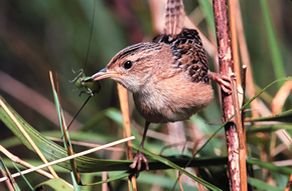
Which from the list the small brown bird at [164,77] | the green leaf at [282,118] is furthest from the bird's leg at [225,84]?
the small brown bird at [164,77]

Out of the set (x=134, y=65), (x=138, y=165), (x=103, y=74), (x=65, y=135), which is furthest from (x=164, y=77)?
(x=65, y=135)

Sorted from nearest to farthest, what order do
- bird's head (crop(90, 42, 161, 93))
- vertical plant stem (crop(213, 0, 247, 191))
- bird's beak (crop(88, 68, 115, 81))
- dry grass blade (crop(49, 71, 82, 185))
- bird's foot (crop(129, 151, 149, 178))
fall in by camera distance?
dry grass blade (crop(49, 71, 82, 185))
vertical plant stem (crop(213, 0, 247, 191))
bird's foot (crop(129, 151, 149, 178))
bird's beak (crop(88, 68, 115, 81))
bird's head (crop(90, 42, 161, 93))

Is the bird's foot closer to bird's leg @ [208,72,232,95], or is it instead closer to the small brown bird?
the small brown bird

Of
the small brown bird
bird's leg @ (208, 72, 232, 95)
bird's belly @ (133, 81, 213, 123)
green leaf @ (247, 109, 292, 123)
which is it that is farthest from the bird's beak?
green leaf @ (247, 109, 292, 123)

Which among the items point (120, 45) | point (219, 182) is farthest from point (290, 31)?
point (219, 182)

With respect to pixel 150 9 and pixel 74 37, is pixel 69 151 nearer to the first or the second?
pixel 150 9

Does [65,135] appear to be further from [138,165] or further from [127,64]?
[127,64]
